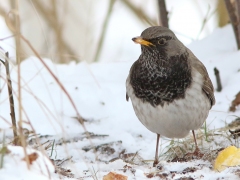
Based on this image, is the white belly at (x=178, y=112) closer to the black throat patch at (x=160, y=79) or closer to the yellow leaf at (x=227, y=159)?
the black throat patch at (x=160, y=79)

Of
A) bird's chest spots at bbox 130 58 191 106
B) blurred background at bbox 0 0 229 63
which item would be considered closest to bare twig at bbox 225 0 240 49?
blurred background at bbox 0 0 229 63

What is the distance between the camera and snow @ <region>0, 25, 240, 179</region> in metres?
4.59

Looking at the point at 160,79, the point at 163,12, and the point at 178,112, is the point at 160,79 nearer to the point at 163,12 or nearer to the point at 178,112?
the point at 178,112

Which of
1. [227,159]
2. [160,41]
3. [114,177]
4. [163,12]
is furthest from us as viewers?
[163,12]

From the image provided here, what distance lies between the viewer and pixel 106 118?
587cm

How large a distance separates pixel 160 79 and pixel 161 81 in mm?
21

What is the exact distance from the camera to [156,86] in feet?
15.4

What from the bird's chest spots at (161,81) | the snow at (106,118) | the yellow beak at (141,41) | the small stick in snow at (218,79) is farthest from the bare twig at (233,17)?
the yellow beak at (141,41)

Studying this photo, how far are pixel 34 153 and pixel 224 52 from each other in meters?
3.89

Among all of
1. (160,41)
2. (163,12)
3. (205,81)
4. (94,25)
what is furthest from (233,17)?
(94,25)

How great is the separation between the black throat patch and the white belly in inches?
1.7

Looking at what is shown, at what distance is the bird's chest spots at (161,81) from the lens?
4664mm

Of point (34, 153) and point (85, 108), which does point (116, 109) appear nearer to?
point (85, 108)

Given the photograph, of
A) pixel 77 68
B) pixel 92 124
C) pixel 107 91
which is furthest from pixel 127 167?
pixel 77 68
